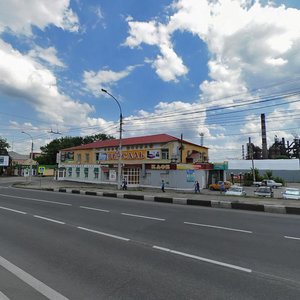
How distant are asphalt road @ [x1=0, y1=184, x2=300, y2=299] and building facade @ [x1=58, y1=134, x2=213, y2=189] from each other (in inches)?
1096

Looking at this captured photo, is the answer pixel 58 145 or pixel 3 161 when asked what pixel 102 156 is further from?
pixel 58 145

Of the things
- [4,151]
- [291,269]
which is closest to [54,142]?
[4,151]

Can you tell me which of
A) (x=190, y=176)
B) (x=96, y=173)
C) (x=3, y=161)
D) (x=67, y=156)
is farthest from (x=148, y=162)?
(x=3, y=161)

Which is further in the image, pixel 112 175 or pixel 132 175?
pixel 112 175

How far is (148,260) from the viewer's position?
597 cm

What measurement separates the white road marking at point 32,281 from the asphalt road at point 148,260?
0.05 feet

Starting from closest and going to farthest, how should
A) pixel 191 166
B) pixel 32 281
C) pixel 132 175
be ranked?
pixel 32 281 < pixel 191 166 < pixel 132 175

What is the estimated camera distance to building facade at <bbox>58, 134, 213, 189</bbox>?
1503 inches

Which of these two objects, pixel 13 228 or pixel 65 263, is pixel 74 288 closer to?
pixel 65 263

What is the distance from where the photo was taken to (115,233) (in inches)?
338

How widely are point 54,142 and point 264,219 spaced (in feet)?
296

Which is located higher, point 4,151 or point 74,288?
point 4,151

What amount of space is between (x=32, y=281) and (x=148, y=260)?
230cm

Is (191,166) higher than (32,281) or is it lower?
higher
